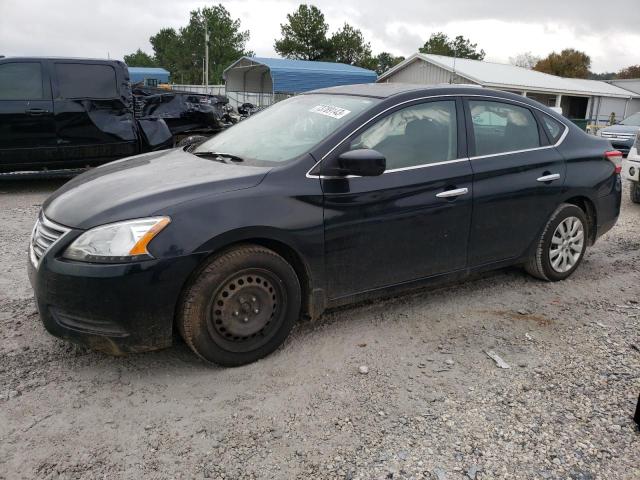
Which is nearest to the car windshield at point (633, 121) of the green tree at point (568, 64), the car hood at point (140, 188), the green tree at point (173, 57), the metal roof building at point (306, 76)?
the metal roof building at point (306, 76)

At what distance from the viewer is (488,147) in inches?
157

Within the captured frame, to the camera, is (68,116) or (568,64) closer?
(68,116)

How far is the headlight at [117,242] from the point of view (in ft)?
8.83

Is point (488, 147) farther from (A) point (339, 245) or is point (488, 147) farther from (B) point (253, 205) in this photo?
(B) point (253, 205)

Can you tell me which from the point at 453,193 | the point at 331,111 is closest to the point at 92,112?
the point at 331,111

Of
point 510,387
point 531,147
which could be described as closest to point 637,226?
point 531,147

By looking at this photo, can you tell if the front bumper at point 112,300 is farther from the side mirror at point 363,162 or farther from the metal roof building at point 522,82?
the metal roof building at point 522,82

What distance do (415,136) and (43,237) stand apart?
2.45 meters

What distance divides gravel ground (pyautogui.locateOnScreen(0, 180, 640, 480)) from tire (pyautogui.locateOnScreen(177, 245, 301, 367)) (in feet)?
0.46

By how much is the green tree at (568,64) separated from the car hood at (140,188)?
64.7 m

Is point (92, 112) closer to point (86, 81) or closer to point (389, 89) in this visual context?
point (86, 81)

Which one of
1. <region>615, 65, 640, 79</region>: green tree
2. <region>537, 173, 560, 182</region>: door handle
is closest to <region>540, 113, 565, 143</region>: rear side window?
<region>537, 173, 560, 182</region>: door handle

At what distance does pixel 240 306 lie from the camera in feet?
9.96

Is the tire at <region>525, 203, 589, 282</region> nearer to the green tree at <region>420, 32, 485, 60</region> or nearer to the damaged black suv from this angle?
the damaged black suv
